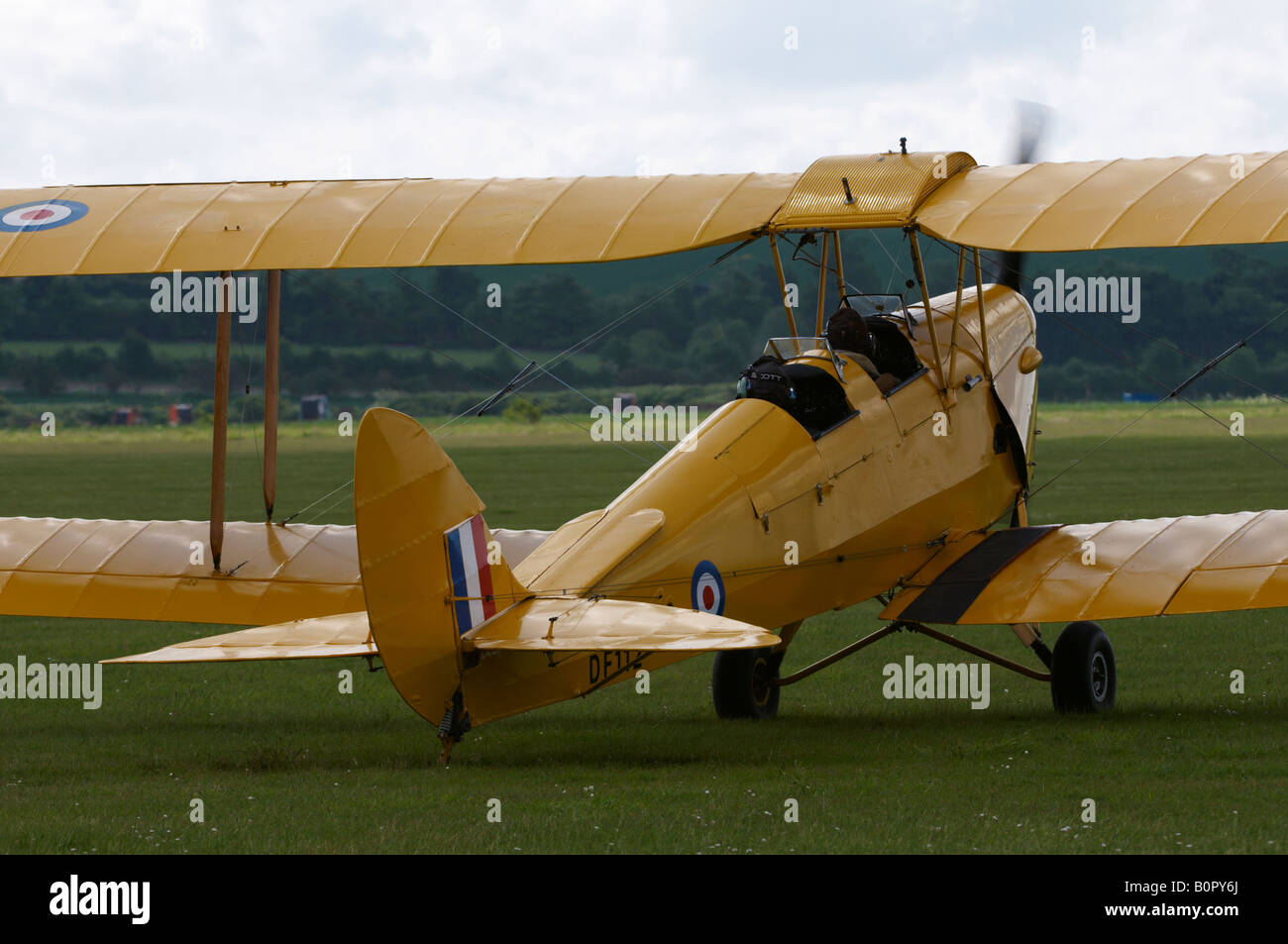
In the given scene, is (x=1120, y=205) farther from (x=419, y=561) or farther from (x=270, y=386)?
(x=270, y=386)

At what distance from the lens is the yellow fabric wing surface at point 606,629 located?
7.29 m

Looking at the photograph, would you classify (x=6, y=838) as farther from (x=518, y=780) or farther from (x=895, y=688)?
(x=895, y=688)

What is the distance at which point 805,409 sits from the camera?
385 inches

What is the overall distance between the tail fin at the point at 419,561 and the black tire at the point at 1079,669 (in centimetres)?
373

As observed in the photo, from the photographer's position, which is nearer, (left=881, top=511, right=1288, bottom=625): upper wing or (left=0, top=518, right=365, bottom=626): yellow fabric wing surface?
(left=881, top=511, right=1288, bottom=625): upper wing

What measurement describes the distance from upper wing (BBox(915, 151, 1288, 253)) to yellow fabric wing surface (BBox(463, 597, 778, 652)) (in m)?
2.62

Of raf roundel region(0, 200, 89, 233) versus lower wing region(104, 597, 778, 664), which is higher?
raf roundel region(0, 200, 89, 233)

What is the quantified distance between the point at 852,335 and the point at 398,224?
2.65 metres

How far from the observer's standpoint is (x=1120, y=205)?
364 inches

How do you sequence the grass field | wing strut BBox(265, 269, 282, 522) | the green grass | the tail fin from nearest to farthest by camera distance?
the grass field, the tail fin, wing strut BBox(265, 269, 282, 522), the green grass

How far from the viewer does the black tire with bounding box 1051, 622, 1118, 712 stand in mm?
10367

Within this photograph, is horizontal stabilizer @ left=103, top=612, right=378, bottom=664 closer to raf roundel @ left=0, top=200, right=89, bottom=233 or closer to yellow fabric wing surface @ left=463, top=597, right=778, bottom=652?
yellow fabric wing surface @ left=463, top=597, right=778, bottom=652

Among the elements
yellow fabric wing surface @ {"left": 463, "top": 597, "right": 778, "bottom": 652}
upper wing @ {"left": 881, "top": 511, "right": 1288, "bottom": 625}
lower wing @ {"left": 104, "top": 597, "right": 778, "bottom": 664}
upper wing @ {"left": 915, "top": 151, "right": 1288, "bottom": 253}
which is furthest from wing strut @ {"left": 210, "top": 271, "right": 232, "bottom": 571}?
upper wing @ {"left": 915, "top": 151, "right": 1288, "bottom": 253}
